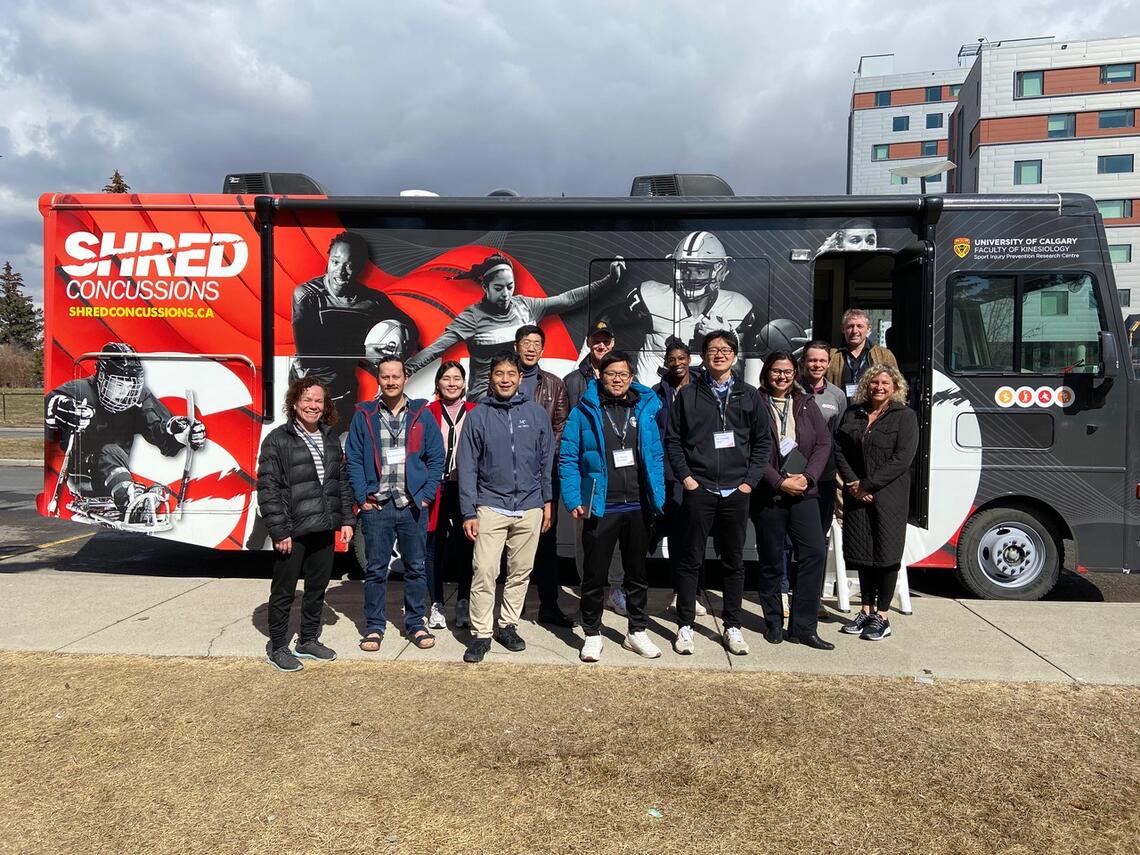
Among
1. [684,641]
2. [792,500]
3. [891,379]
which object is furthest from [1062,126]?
[684,641]

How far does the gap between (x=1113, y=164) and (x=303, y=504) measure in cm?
5561

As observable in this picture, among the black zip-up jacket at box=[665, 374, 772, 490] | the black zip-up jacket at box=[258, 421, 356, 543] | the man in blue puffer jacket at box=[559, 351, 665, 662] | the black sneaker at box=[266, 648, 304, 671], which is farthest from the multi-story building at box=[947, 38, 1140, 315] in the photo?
the black sneaker at box=[266, 648, 304, 671]

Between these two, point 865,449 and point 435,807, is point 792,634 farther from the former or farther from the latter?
A: point 435,807

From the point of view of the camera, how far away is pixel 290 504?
14.4 ft

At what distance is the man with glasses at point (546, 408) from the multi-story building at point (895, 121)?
65.0m

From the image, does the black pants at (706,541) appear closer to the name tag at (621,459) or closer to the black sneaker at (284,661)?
the name tag at (621,459)

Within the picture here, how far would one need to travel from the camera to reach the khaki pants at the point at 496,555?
15.1 feet

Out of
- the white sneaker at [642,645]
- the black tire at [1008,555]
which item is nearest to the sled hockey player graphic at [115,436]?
the white sneaker at [642,645]

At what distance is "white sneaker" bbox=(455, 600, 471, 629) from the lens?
5.31 m

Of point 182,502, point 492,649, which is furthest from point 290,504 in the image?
point 182,502

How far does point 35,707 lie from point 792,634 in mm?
4393

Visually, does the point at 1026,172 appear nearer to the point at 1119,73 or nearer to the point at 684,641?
the point at 1119,73

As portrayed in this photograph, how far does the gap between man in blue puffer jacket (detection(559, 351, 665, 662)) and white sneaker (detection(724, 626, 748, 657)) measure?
0.73m

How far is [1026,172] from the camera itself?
46750 millimetres
